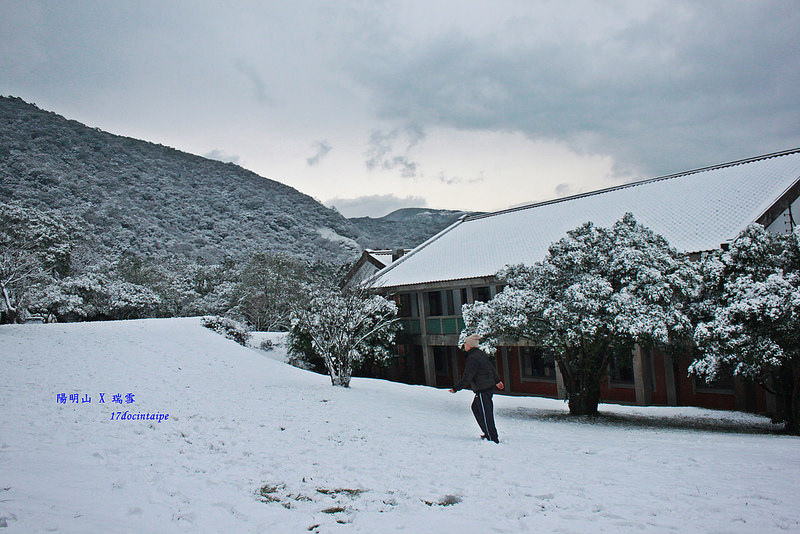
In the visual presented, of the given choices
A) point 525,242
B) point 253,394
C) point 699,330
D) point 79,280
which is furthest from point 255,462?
point 79,280

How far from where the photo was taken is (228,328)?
25875 mm

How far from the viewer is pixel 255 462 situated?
23.2 feet

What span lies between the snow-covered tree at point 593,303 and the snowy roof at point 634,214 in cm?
363

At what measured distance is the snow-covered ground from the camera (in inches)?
191

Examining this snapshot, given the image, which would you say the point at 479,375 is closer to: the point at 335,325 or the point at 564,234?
the point at 335,325

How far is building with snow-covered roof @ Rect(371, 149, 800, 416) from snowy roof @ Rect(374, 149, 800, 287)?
2.0 inches

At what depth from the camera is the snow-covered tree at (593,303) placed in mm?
11742

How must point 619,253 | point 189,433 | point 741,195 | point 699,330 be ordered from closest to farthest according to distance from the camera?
point 189,433 → point 699,330 → point 619,253 → point 741,195

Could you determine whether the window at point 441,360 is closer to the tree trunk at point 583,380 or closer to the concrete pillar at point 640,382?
the concrete pillar at point 640,382

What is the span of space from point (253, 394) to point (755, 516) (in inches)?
443

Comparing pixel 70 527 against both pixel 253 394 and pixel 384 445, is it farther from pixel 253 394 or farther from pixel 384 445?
pixel 253 394

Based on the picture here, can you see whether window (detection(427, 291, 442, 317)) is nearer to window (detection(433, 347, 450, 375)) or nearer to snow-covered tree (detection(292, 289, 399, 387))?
window (detection(433, 347, 450, 375))

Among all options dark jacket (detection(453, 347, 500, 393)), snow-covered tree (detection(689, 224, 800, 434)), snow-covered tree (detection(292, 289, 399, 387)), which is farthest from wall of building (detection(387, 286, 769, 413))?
dark jacket (detection(453, 347, 500, 393))

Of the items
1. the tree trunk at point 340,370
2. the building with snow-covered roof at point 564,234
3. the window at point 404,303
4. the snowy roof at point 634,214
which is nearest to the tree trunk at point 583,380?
the building with snow-covered roof at point 564,234
